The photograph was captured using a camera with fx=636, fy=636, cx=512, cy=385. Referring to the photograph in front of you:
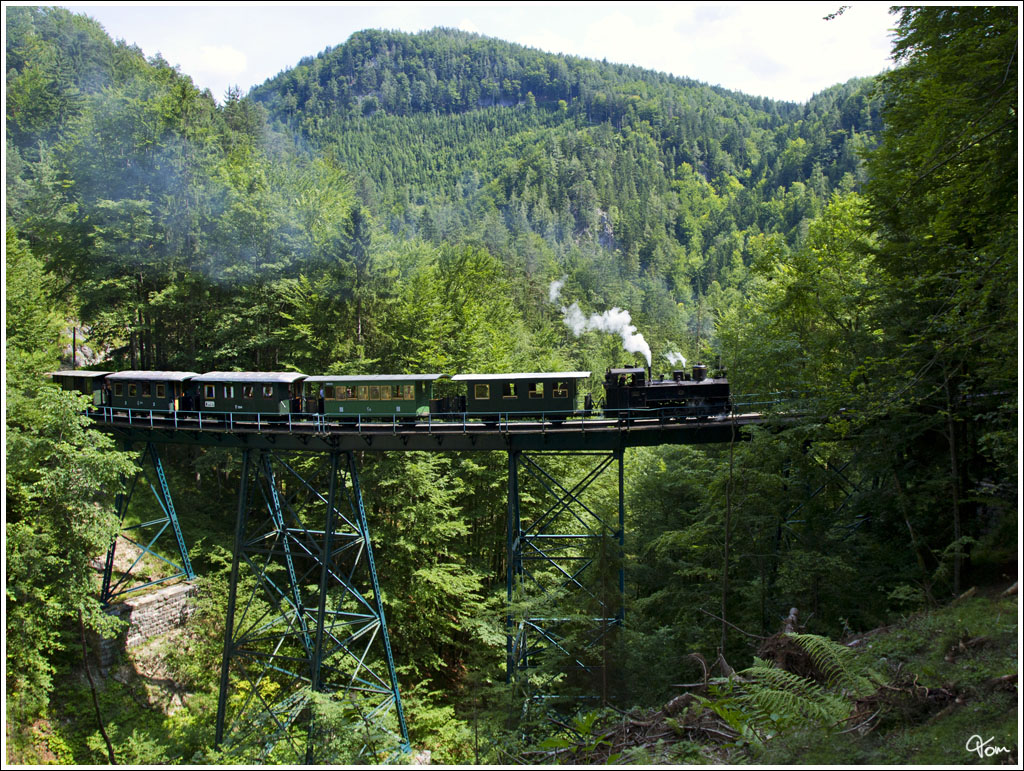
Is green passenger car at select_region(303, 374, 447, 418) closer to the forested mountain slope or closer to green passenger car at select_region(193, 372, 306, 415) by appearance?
green passenger car at select_region(193, 372, 306, 415)

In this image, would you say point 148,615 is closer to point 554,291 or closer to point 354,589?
point 354,589

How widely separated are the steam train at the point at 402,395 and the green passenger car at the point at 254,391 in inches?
1.2

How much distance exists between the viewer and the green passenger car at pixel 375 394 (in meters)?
19.5

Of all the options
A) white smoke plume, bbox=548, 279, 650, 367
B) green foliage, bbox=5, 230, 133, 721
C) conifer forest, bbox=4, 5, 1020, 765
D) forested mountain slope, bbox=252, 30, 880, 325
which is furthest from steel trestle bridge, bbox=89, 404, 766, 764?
forested mountain slope, bbox=252, 30, 880, 325

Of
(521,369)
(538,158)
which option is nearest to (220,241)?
(521,369)

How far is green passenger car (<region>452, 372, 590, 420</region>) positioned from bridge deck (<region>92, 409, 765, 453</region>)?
0.52 metres

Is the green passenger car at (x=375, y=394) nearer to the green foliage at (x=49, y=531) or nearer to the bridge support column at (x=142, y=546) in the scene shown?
the green foliage at (x=49, y=531)

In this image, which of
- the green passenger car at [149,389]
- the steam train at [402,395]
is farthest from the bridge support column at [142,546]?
the steam train at [402,395]

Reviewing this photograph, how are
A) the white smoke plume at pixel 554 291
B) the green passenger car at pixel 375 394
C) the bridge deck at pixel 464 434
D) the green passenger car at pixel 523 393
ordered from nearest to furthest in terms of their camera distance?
the bridge deck at pixel 464 434, the green passenger car at pixel 523 393, the green passenger car at pixel 375 394, the white smoke plume at pixel 554 291

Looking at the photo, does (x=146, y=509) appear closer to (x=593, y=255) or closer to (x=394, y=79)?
(x=593, y=255)

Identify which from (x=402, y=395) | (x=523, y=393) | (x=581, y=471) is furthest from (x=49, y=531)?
(x=581, y=471)

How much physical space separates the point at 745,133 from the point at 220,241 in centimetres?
15783

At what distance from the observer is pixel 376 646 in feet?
74.6

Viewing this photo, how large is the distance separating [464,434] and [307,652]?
794cm
